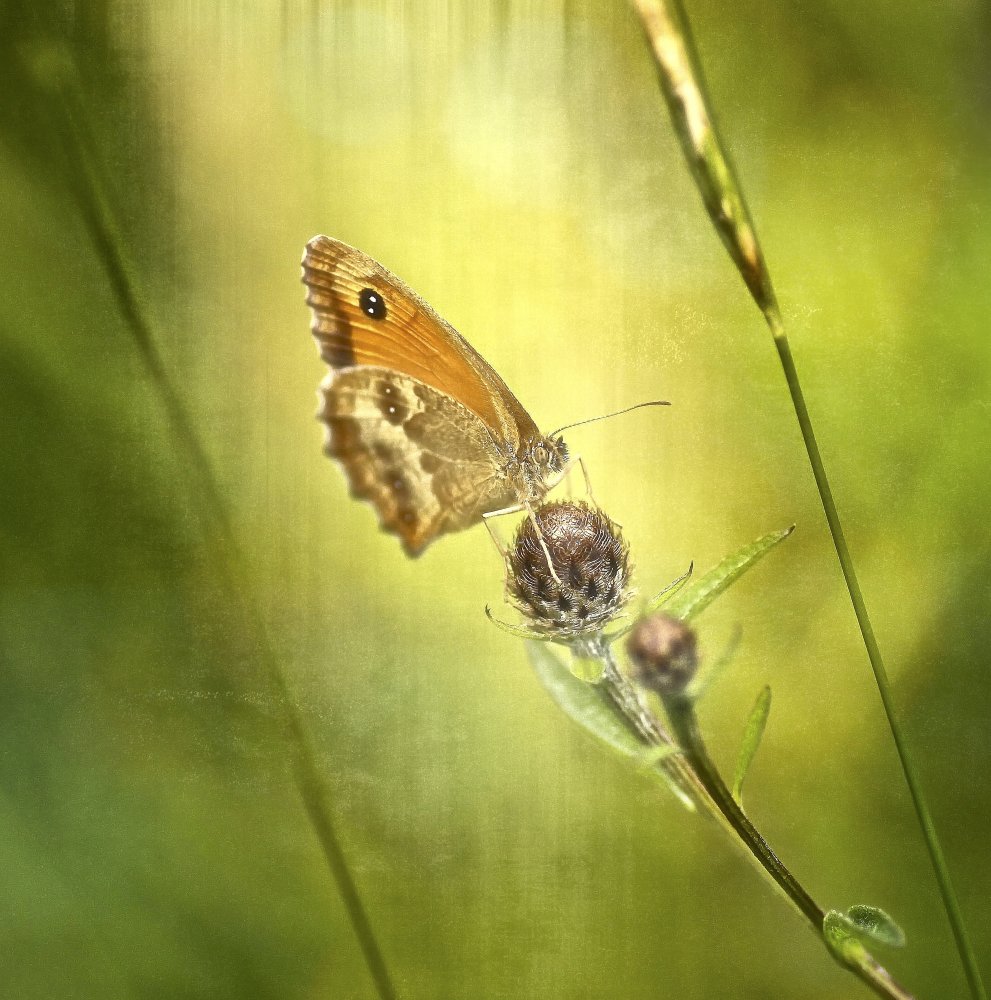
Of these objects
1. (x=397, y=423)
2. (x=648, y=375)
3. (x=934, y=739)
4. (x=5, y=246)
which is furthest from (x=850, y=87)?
(x=5, y=246)

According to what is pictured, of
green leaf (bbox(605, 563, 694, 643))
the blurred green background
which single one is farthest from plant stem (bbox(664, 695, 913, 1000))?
the blurred green background

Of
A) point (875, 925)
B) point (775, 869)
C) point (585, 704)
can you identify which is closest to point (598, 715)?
point (585, 704)

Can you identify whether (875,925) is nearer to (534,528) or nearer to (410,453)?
(534,528)

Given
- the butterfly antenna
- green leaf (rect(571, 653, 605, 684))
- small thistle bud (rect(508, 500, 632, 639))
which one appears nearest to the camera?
green leaf (rect(571, 653, 605, 684))

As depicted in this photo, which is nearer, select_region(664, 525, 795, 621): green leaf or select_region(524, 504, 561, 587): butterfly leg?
select_region(664, 525, 795, 621): green leaf

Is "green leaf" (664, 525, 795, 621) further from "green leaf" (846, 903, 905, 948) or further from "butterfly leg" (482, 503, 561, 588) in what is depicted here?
"green leaf" (846, 903, 905, 948)

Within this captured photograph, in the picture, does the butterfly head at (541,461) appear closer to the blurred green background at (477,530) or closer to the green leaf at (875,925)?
the blurred green background at (477,530)
